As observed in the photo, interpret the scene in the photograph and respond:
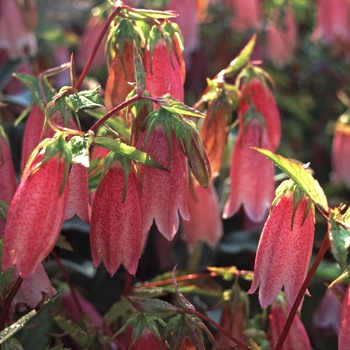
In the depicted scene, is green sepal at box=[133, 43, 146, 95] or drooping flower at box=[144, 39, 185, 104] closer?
green sepal at box=[133, 43, 146, 95]

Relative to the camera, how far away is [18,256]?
0.58 m

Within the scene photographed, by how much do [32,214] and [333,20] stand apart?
4.90ft

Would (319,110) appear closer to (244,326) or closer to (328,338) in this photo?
(328,338)

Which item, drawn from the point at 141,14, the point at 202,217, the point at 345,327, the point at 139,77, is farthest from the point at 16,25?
the point at 345,327

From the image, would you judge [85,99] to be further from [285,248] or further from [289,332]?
[289,332]

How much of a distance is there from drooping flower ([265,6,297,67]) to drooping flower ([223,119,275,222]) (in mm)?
1111

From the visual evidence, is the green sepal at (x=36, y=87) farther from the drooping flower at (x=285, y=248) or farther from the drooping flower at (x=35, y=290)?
the drooping flower at (x=285, y=248)

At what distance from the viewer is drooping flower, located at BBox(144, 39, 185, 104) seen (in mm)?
749

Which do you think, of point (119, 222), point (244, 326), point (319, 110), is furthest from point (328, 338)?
point (319, 110)

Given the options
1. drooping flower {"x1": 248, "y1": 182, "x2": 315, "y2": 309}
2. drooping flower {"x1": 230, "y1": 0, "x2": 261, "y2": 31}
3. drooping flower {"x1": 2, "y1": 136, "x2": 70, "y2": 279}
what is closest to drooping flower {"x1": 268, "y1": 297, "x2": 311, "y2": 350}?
drooping flower {"x1": 248, "y1": 182, "x2": 315, "y2": 309}

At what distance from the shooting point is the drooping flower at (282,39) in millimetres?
1921

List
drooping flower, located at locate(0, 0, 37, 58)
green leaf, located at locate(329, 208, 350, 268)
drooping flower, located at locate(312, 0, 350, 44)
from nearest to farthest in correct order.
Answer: green leaf, located at locate(329, 208, 350, 268) → drooping flower, located at locate(0, 0, 37, 58) → drooping flower, located at locate(312, 0, 350, 44)

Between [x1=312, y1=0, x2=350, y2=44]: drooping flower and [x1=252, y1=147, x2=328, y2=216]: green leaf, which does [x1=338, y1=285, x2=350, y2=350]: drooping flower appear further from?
[x1=312, y1=0, x2=350, y2=44]: drooping flower

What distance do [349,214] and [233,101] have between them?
0.31 metres
